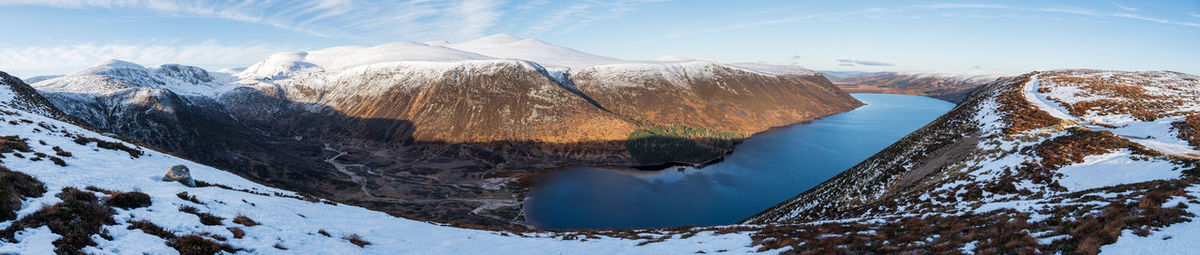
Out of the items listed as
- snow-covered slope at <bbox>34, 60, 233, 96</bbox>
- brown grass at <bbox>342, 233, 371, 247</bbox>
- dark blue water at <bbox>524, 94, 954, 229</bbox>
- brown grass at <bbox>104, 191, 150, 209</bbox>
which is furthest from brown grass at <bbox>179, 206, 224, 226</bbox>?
snow-covered slope at <bbox>34, 60, 233, 96</bbox>

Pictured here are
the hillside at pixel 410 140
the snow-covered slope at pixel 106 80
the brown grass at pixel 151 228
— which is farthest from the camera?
the snow-covered slope at pixel 106 80

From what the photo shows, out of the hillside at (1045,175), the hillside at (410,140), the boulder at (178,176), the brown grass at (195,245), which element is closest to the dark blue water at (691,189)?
the hillside at (410,140)

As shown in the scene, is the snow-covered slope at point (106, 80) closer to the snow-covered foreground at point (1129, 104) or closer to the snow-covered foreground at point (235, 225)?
the snow-covered foreground at point (235, 225)

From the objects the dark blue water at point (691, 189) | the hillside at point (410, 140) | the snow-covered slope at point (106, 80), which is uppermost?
the snow-covered slope at point (106, 80)

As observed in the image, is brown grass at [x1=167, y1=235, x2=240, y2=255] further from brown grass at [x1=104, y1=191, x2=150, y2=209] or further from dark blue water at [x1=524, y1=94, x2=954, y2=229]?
dark blue water at [x1=524, y1=94, x2=954, y2=229]

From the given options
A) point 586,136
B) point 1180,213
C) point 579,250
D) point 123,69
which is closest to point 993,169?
point 1180,213

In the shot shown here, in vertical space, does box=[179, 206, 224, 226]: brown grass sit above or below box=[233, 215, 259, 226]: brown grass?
above

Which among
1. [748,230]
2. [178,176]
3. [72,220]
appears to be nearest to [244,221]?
[72,220]
